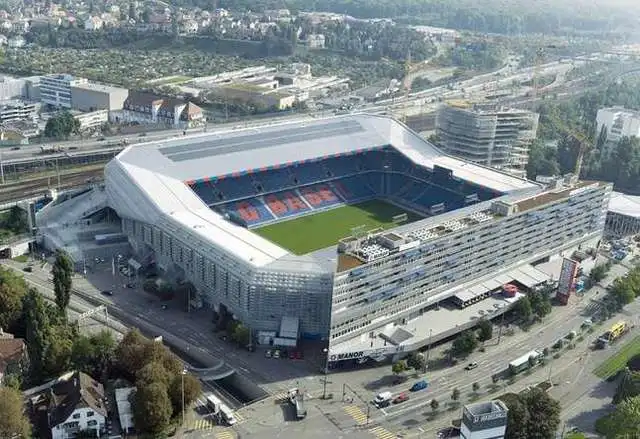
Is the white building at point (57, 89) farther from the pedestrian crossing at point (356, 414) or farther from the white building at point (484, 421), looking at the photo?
the white building at point (484, 421)

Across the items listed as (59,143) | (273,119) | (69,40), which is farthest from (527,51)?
(59,143)

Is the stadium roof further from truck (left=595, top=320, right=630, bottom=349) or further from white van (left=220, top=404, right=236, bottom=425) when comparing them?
white van (left=220, top=404, right=236, bottom=425)

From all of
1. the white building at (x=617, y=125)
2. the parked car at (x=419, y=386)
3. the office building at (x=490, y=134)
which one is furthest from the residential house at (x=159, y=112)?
the parked car at (x=419, y=386)

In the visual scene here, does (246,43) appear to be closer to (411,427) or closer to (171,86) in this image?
(171,86)

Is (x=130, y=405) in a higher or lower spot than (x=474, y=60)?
lower

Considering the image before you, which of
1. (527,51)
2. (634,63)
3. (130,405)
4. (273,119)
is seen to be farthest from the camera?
(527,51)

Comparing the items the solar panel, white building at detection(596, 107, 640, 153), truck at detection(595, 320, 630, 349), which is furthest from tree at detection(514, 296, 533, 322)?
white building at detection(596, 107, 640, 153)
